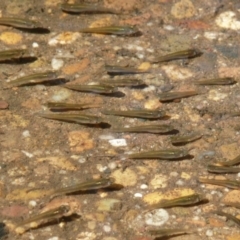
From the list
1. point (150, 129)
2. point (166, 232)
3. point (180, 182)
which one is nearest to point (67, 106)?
point (150, 129)

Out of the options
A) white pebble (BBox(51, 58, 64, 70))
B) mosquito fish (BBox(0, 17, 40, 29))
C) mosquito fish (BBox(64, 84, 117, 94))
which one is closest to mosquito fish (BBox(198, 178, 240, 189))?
mosquito fish (BBox(64, 84, 117, 94))

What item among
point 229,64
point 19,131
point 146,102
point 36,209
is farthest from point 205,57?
point 36,209

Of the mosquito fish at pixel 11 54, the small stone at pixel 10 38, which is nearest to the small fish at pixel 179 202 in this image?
the mosquito fish at pixel 11 54

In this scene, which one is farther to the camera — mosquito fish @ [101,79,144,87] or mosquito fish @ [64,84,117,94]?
mosquito fish @ [101,79,144,87]

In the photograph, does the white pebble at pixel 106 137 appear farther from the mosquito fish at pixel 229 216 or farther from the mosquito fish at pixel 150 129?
the mosquito fish at pixel 229 216

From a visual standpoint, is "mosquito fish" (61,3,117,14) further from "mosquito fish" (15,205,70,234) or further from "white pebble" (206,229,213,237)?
"white pebble" (206,229,213,237)

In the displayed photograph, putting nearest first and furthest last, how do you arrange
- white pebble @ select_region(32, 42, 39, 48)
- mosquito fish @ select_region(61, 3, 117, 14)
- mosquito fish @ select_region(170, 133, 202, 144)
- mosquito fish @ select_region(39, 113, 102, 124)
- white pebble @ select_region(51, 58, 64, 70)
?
mosquito fish @ select_region(170, 133, 202, 144) → mosquito fish @ select_region(39, 113, 102, 124) → white pebble @ select_region(51, 58, 64, 70) → white pebble @ select_region(32, 42, 39, 48) → mosquito fish @ select_region(61, 3, 117, 14)
